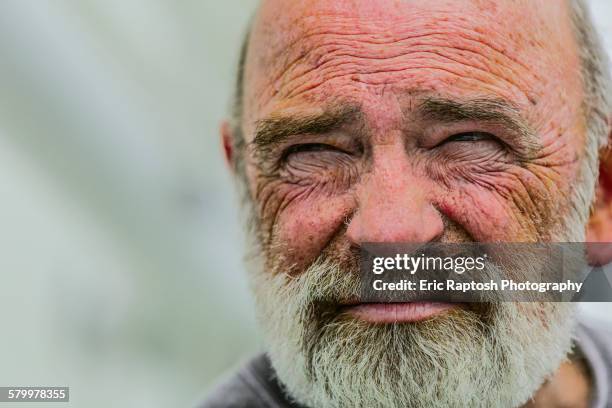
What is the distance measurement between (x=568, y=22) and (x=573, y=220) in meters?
0.33

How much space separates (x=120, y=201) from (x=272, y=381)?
631 millimetres

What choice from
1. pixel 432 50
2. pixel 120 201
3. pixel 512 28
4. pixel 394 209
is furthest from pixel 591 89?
pixel 120 201

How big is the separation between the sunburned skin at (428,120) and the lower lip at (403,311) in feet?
0.35

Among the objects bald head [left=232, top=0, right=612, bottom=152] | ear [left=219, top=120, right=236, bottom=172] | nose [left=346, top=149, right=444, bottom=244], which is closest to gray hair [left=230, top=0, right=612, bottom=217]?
bald head [left=232, top=0, right=612, bottom=152]

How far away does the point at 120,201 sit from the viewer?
159cm

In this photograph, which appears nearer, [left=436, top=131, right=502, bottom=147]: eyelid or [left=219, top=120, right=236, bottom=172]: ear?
[left=436, top=131, right=502, bottom=147]: eyelid

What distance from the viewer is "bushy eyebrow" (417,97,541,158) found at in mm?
948

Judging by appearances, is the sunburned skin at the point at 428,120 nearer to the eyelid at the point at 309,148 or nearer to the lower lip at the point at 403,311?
the eyelid at the point at 309,148

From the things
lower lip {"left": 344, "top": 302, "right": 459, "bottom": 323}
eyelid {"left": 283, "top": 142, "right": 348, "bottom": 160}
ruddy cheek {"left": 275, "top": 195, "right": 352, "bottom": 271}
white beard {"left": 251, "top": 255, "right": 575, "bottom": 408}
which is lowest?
white beard {"left": 251, "top": 255, "right": 575, "bottom": 408}

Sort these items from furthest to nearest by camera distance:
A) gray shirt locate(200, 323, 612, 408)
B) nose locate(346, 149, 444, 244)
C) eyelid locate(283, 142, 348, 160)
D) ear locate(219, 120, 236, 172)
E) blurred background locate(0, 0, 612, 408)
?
blurred background locate(0, 0, 612, 408), ear locate(219, 120, 236, 172), gray shirt locate(200, 323, 612, 408), eyelid locate(283, 142, 348, 160), nose locate(346, 149, 444, 244)

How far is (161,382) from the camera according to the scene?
155 cm

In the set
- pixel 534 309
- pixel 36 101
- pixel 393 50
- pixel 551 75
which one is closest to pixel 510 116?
pixel 551 75

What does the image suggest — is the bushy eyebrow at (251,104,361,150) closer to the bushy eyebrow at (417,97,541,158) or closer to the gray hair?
the bushy eyebrow at (417,97,541,158)

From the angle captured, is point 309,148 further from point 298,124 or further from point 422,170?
point 422,170
